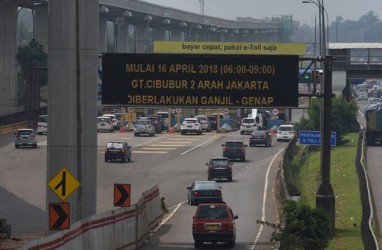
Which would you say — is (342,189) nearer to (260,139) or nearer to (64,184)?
(64,184)

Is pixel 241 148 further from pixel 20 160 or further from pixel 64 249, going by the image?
pixel 64 249

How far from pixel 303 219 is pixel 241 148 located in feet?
148

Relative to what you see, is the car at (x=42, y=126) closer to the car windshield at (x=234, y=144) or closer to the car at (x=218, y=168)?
the car windshield at (x=234, y=144)

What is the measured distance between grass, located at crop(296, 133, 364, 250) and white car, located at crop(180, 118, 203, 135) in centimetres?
1777

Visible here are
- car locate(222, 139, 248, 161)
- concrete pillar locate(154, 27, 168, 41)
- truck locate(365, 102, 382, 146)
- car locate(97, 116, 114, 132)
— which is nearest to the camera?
car locate(222, 139, 248, 161)

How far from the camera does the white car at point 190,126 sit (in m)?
100

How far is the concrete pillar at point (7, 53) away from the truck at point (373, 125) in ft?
109

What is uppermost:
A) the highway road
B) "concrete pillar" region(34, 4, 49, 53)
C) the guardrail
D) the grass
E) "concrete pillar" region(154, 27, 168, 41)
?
"concrete pillar" region(154, 27, 168, 41)

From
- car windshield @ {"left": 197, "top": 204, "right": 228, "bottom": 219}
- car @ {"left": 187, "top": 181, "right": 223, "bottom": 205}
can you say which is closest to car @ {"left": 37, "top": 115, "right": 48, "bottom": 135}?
car @ {"left": 187, "top": 181, "right": 223, "bottom": 205}

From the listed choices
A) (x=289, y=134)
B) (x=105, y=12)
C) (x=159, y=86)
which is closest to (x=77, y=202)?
(x=159, y=86)

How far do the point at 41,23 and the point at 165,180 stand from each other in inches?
1950

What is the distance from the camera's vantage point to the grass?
35.1 meters

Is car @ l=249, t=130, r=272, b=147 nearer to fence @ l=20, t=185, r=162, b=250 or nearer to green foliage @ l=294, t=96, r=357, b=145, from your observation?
green foliage @ l=294, t=96, r=357, b=145

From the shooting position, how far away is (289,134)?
95688 millimetres
